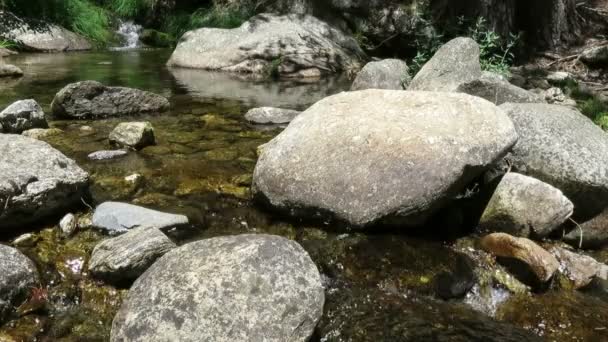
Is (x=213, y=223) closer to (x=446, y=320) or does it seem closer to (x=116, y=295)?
(x=116, y=295)

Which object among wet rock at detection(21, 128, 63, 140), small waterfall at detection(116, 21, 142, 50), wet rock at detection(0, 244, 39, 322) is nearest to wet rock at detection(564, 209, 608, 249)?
wet rock at detection(0, 244, 39, 322)

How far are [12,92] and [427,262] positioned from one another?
705 cm

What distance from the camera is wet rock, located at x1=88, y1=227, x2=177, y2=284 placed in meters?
3.35

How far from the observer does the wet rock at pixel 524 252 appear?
3770 mm

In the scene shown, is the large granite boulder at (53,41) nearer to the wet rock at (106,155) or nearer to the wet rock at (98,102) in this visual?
the wet rock at (98,102)

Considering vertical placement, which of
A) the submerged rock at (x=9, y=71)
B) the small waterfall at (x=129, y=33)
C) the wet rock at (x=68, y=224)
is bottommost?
the small waterfall at (x=129, y=33)

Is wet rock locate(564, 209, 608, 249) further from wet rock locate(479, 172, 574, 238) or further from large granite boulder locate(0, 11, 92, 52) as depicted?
large granite boulder locate(0, 11, 92, 52)

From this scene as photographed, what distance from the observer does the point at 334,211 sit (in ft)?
13.4

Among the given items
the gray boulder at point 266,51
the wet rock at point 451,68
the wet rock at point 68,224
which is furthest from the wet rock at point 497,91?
the gray boulder at point 266,51

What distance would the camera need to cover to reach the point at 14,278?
10.4ft

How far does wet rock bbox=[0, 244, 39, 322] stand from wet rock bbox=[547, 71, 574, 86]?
28.1ft

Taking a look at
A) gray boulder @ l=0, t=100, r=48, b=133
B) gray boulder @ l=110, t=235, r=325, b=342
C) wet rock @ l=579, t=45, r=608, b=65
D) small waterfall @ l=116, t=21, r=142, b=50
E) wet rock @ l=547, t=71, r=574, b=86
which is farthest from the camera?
small waterfall @ l=116, t=21, r=142, b=50

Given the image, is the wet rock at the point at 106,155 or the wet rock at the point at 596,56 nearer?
Result: the wet rock at the point at 106,155

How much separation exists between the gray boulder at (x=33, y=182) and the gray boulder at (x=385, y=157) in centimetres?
140
